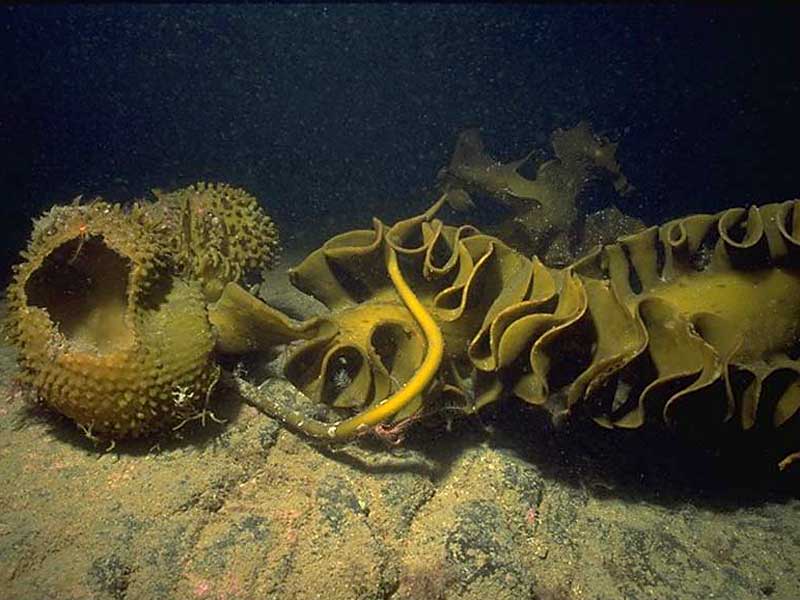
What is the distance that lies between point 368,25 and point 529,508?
144 ft

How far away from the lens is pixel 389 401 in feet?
8.16

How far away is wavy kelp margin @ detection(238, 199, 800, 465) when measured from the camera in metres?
2.72

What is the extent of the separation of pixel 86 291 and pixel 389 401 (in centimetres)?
157

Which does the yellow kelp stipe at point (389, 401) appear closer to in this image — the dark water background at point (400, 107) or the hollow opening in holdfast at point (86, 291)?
the hollow opening in holdfast at point (86, 291)

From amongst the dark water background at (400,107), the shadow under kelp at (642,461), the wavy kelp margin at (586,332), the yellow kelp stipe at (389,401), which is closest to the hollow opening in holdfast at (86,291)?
the yellow kelp stipe at (389,401)

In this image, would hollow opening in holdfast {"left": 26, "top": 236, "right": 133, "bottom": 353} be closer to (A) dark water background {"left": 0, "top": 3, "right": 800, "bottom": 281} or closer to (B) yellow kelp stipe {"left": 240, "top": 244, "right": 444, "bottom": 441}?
(B) yellow kelp stipe {"left": 240, "top": 244, "right": 444, "bottom": 441}

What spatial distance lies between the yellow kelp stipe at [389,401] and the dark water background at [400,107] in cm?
466

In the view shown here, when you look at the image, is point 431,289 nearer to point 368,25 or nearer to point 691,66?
point 691,66

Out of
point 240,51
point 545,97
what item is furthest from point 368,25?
point 545,97

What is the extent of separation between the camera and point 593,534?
9.27 ft

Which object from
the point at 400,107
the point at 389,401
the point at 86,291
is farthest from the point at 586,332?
the point at 400,107

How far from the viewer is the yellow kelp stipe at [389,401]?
2.49m

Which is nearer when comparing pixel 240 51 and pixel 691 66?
pixel 691 66

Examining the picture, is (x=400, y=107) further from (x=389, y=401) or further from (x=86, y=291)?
(x=389, y=401)
